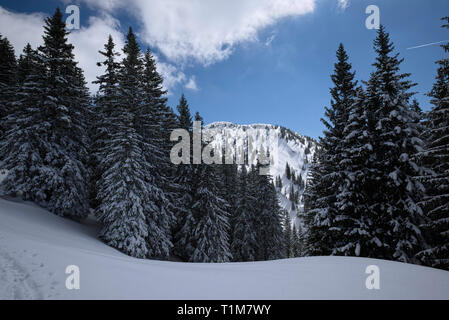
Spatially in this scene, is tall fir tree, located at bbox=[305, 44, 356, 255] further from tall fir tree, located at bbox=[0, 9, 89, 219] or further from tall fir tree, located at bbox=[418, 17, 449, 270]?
tall fir tree, located at bbox=[0, 9, 89, 219]

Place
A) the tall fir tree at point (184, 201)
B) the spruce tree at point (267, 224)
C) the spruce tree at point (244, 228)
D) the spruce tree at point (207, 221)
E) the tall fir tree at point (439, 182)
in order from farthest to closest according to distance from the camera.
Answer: the spruce tree at point (267, 224) < the spruce tree at point (244, 228) < the tall fir tree at point (184, 201) < the spruce tree at point (207, 221) < the tall fir tree at point (439, 182)

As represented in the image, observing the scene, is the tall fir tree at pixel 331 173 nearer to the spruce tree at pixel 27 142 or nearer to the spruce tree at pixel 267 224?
the spruce tree at pixel 267 224

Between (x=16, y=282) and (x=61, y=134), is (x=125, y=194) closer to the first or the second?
(x=61, y=134)

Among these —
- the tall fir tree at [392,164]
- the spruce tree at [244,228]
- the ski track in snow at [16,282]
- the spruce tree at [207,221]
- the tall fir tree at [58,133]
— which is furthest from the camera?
the spruce tree at [244,228]

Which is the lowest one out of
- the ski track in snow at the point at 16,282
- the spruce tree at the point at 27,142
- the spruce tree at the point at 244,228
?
the spruce tree at the point at 244,228

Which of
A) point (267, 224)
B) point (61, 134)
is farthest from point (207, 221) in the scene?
point (61, 134)

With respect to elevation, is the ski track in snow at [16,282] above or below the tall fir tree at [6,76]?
below

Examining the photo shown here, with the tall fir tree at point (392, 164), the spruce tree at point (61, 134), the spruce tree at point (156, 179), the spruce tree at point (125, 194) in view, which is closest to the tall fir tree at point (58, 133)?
the spruce tree at point (61, 134)

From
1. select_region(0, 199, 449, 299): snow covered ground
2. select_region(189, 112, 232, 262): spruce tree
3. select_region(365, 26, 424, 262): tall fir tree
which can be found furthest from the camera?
select_region(189, 112, 232, 262): spruce tree

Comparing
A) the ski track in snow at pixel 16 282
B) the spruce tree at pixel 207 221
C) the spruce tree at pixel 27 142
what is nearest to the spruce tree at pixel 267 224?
the spruce tree at pixel 207 221

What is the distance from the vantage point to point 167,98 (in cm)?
2292

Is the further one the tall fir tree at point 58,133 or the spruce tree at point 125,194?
the tall fir tree at point 58,133

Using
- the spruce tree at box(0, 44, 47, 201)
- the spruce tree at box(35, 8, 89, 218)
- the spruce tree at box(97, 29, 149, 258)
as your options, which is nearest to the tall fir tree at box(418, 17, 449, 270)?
the spruce tree at box(97, 29, 149, 258)
